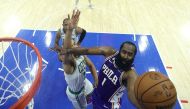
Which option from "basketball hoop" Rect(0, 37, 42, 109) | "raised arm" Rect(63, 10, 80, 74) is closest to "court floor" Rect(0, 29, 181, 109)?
"basketball hoop" Rect(0, 37, 42, 109)

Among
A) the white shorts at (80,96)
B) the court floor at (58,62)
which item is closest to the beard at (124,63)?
the white shorts at (80,96)

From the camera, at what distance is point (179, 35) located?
6.33 m

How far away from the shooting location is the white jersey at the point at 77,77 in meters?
2.95

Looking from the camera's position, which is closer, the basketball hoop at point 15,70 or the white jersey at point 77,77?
the white jersey at point 77,77

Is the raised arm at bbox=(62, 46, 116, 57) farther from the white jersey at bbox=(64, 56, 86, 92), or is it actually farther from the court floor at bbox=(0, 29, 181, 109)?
the court floor at bbox=(0, 29, 181, 109)

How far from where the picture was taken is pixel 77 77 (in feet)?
9.81

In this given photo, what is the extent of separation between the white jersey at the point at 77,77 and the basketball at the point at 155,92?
40.5 inches

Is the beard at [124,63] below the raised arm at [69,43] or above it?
below

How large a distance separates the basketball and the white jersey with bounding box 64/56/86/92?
1.03m

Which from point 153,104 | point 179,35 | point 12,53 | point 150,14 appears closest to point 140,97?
point 153,104

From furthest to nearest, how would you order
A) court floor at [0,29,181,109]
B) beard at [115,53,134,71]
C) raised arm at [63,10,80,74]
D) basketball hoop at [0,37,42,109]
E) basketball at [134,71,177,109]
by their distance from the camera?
1. court floor at [0,29,181,109]
2. basketball hoop at [0,37,42,109]
3. raised arm at [63,10,80,74]
4. beard at [115,53,134,71]
5. basketball at [134,71,177,109]

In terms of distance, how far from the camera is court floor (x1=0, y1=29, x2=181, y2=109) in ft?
13.6

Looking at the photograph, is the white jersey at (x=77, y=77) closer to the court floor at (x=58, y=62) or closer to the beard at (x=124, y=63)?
the beard at (x=124, y=63)

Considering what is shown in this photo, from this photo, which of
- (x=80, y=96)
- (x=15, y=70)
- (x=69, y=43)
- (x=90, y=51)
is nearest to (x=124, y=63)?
(x=90, y=51)
